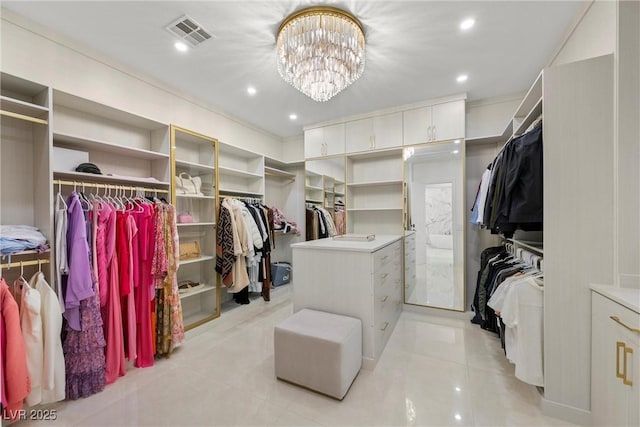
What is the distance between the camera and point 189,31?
193 cm

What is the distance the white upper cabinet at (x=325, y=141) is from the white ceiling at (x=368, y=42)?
0.67m

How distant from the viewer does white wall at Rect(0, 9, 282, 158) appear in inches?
69.9

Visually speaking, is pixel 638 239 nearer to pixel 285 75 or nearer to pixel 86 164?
pixel 285 75

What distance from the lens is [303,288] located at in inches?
87.9

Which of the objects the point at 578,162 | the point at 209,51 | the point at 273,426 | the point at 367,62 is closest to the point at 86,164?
the point at 209,51

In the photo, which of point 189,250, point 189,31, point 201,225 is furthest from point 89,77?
point 189,250

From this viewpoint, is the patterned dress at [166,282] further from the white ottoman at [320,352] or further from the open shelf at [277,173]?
the open shelf at [277,173]

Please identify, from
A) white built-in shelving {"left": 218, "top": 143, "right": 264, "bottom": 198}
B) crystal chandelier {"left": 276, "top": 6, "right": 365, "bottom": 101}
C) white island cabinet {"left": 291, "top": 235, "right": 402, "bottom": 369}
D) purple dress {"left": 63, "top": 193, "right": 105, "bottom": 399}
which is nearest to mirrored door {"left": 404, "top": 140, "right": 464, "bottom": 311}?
white island cabinet {"left": 291, "top": 235, "right": 402, "bottom": 369}

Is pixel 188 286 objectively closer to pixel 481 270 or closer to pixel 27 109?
pixel 27 109

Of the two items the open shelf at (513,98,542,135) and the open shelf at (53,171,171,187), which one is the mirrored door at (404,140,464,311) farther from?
the open shelf at (53,171,171,187)

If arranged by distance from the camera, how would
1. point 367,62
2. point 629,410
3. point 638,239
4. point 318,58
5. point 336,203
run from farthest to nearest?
point 336,203
point 367,62
point 318,58
point 638,239
point 629,410

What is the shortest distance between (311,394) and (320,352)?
0.33 m

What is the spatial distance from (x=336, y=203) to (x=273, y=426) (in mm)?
2692

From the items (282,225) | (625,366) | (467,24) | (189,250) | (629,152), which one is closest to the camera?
(625,366)
